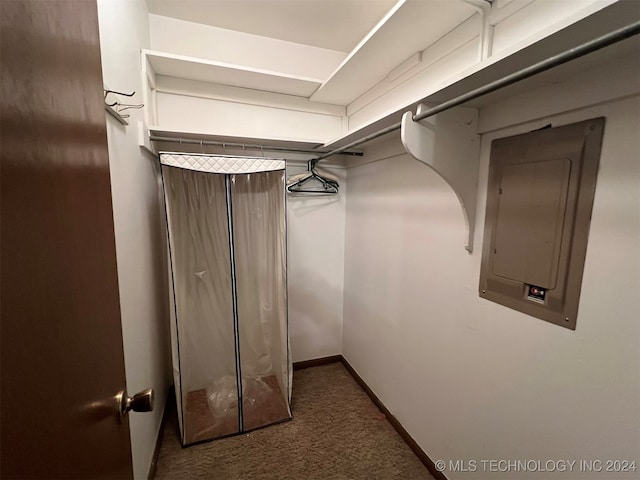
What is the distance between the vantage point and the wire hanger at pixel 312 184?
223cm

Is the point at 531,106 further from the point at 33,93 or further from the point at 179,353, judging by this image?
the point at 179,353

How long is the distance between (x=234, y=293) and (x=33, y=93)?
5.08 ft

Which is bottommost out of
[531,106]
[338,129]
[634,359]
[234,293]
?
[234,293]

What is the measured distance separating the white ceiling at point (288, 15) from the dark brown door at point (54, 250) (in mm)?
1356

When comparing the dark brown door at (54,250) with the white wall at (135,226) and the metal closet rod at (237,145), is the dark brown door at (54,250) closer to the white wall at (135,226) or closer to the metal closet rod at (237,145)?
the white wall at (135,226)

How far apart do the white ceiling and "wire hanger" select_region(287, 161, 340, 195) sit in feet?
2.94

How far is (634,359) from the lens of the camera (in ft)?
2.66

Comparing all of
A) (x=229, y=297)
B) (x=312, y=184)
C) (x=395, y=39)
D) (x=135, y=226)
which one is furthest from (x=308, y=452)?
(x=395, y=39)

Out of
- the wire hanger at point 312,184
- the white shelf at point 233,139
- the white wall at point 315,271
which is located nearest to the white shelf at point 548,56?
the white shelf at point 233,139

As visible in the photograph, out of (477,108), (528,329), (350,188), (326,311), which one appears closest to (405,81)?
(477,108)

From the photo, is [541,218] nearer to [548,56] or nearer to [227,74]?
[548,56]

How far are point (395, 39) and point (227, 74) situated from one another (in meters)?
1.07

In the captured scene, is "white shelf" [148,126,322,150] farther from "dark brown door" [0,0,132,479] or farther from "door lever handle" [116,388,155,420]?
"door lever handle" [116,388,155,420]

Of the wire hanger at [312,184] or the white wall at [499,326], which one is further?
the wire hanger at [312,184]
